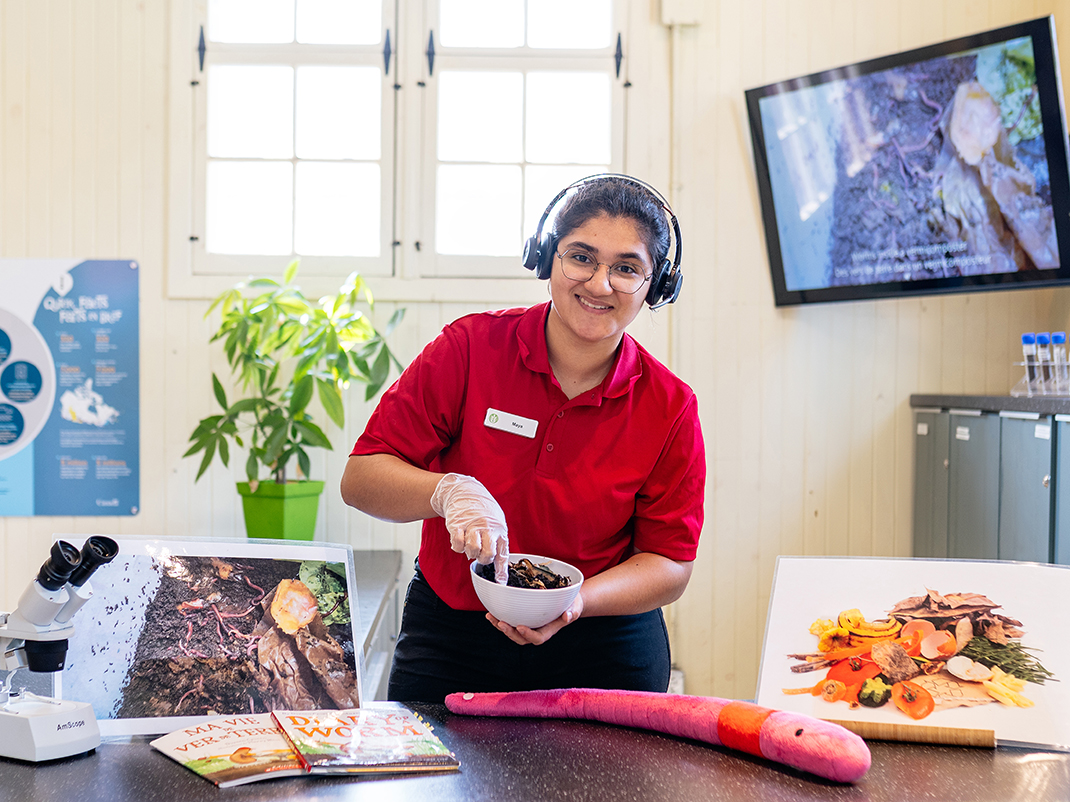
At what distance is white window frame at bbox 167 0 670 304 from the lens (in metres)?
2.78

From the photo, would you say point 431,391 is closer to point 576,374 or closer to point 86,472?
point 576,374

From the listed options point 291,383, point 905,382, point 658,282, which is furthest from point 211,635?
point 905,382

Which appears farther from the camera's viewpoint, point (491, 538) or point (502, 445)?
point (502, 445)

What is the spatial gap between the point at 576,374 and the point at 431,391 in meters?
0.25

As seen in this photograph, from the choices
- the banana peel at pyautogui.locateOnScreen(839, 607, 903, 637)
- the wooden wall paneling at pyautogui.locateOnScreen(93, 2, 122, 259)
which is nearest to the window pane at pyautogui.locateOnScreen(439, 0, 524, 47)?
the wooden wall paneling at pyautogui.locateOnScreen(93, 2, 122, 259)

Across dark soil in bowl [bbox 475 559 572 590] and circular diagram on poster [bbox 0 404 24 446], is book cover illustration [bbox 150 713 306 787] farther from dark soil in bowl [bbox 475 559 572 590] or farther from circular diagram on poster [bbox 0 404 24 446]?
circular diagram on poster [bbox 0 404 24 446]

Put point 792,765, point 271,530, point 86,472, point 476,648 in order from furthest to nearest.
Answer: point 86,472 → point 271,530 → point 476,648 → point 792,765

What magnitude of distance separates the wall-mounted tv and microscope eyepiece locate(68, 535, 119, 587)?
234cm

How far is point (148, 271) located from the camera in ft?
9.12

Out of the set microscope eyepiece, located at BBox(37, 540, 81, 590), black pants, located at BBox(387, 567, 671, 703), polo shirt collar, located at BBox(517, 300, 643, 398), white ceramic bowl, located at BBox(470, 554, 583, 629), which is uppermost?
polo shirt collar, located at BBox(517, 300, 643, 398)

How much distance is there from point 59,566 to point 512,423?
2.27ft

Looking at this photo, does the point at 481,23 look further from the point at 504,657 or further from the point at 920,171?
the point at 504,657

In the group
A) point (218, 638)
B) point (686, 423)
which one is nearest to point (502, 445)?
point (686, 423)

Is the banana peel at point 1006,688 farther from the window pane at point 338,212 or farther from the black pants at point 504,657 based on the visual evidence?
the window pane at point 338,212
